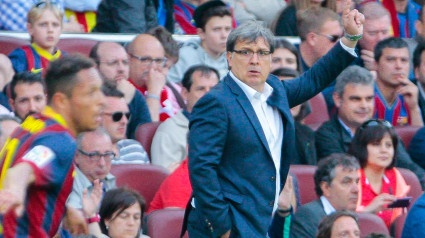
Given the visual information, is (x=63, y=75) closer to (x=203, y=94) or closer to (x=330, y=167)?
(x=330, y=167)

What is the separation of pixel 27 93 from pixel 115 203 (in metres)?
1.37

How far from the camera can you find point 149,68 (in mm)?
8625

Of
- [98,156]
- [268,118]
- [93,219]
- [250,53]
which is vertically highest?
[250,53]

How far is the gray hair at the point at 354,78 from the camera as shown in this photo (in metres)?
8.33

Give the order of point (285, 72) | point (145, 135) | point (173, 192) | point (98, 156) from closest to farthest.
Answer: point (98, 156), point (173, 192), point (145, 135), point (285, 72)

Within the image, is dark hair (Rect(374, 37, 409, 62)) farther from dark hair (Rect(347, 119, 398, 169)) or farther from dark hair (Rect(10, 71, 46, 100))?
dark hair (Rect(10, 71, 46, 100))

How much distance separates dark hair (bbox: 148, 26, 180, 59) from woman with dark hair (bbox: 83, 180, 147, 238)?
2.58 m

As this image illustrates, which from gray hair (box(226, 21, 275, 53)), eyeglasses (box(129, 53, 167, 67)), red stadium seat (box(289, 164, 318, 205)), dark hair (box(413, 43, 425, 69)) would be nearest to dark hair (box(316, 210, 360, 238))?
red stadium seat (box(289, 164, 318, 205))

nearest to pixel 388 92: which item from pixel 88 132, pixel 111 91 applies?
pixel 111 91

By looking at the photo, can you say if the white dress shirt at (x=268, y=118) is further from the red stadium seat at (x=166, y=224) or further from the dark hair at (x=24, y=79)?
the dark hair at (x=24, y=79)

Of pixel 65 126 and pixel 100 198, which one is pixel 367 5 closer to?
pixel 100 198

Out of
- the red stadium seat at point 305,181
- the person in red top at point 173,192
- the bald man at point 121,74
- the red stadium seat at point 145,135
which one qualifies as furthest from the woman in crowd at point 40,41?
the red stadium seat at point 305,181

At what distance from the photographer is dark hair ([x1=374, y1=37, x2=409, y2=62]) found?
893cm

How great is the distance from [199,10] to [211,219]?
15.0ft
